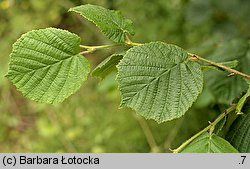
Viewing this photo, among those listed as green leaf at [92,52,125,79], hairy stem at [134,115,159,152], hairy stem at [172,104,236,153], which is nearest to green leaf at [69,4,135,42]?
green leaf at [92,52,125,79]

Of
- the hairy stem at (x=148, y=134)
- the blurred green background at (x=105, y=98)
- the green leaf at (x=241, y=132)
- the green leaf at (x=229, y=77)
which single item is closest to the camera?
the green leaf at (x=241, y=132)

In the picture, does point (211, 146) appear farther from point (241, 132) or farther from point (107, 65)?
point (107, 65)

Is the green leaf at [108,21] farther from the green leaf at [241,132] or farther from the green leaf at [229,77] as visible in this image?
the green leaf at [229,77]

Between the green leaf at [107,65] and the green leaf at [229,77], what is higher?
the green leaf at [229,77]

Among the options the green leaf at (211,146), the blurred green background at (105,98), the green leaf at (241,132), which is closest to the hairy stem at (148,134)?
the blurred green background at (105,98)

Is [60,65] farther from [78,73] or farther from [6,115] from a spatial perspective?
[6,115]

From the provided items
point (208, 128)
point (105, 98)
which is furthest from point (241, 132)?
point (105, 98)

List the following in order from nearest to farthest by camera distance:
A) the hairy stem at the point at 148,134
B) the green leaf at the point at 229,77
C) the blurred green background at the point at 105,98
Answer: the green leaf at the point at 229,77 < the blurred green background at the point at 105,98 < the hairy stem at the point at 148,134

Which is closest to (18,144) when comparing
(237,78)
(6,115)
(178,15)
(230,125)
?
(6,115)
